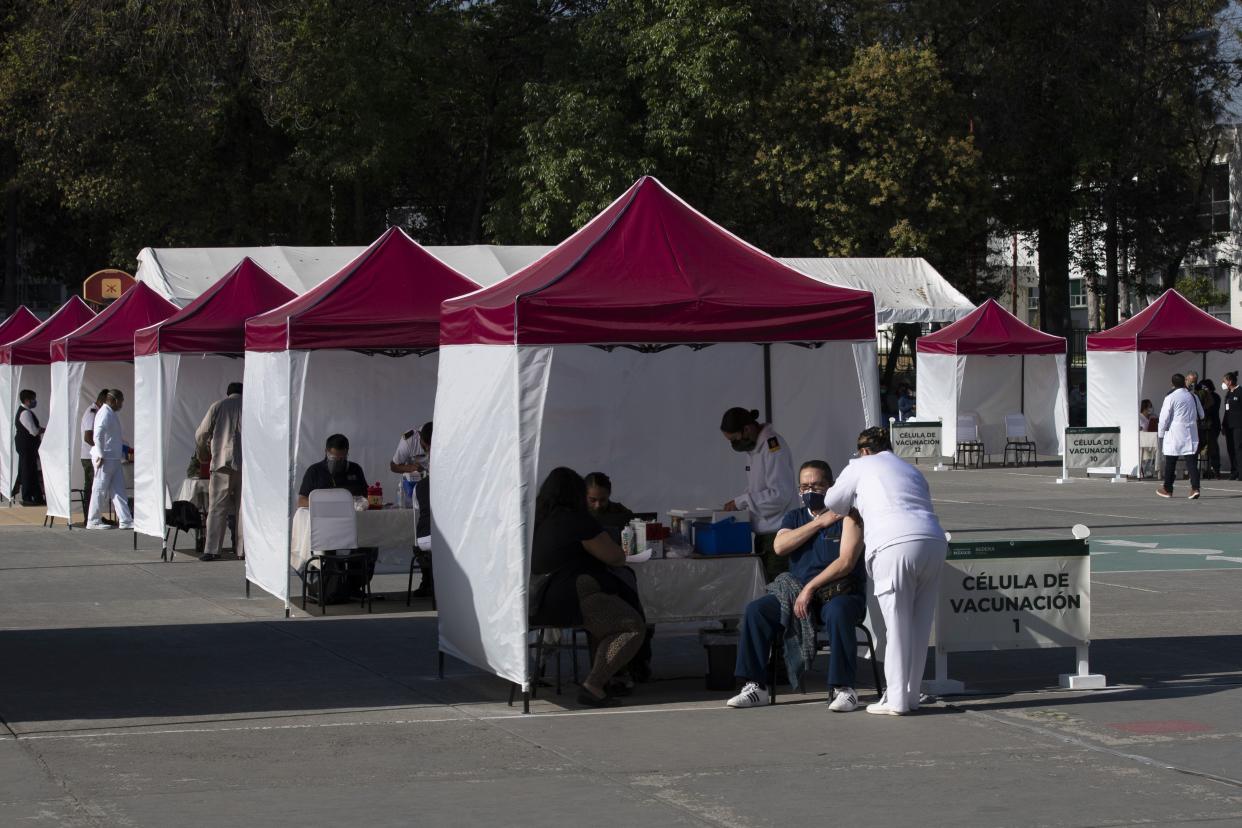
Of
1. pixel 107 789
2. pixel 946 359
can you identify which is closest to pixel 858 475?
pixel 107 789

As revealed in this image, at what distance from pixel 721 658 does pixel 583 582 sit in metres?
1.17

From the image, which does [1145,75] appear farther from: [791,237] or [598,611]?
[598,611]

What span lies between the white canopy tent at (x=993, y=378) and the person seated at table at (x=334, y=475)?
23.5m

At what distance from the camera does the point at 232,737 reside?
30.3 ft

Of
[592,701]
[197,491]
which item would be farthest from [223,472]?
[592,701]

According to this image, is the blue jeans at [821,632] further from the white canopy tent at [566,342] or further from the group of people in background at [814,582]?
the white canopy tent at [566,342]

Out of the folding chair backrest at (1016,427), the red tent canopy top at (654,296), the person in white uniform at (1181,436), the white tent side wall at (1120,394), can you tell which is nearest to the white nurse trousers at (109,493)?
the red tent canopy top at (654,296)

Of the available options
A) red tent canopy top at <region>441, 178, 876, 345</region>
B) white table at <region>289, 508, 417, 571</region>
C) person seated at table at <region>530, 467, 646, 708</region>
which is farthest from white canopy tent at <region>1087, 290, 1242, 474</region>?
person seated at table at <region>530, 467, 646, 708</region>

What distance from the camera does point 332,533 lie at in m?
14.8

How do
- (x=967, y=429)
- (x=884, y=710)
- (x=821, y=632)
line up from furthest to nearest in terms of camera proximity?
(x=967, y=429) < (x=821, y=632) < (x=884, y=710)

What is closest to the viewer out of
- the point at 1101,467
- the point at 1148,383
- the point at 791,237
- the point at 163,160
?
the point at 1101,467

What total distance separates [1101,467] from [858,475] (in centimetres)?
2264

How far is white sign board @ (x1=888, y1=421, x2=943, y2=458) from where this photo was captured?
37.1 metres

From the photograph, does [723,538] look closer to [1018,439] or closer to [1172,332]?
[1172,332]
